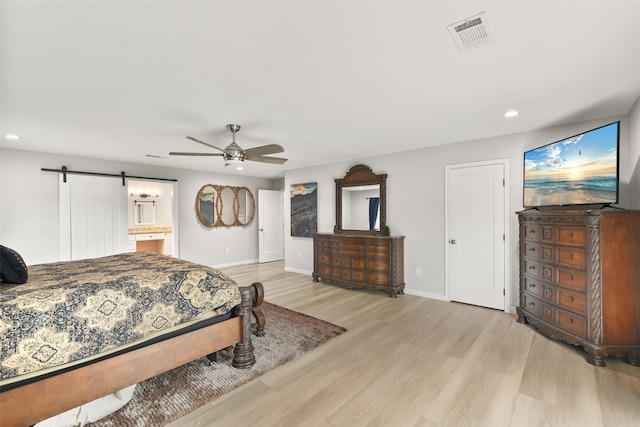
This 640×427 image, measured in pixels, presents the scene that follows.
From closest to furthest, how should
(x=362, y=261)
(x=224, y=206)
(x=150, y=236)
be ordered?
(x=362, y=261)
(x=150, y=236)
(x=224, y=206)

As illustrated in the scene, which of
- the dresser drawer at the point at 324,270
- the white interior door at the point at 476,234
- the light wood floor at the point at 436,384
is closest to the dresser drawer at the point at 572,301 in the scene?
the light wood floor at the point at 436,384

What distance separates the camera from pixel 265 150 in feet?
9.87

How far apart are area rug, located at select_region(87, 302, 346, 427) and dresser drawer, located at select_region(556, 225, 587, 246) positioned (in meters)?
2.35

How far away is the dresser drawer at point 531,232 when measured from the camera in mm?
2928

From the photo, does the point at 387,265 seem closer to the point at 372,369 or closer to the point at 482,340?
the point at 482,340

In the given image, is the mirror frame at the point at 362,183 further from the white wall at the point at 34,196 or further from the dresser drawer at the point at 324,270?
the white wall at the point at 34,196

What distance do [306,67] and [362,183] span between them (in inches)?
127

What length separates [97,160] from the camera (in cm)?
488

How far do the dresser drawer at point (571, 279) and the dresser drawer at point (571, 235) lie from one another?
26cm

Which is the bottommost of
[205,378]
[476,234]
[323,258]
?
[205,378]

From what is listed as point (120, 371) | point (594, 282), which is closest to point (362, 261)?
point (594, 282)

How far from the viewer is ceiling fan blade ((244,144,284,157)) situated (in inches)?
115

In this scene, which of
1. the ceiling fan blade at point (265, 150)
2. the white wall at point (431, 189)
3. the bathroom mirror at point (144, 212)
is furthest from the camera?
the bathroom mirror at point (144, 212)

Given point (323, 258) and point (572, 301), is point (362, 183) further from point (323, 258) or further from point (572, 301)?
point (572, 301)
